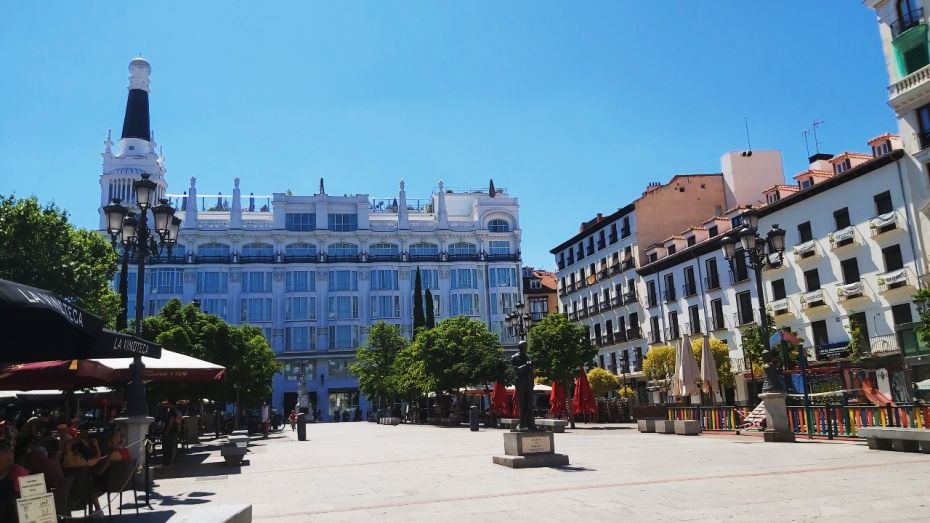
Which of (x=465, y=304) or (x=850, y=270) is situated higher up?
(x=465, y=304)

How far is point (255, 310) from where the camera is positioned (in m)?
72.0

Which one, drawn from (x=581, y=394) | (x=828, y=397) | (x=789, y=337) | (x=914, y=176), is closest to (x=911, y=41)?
(x=914, y=176)

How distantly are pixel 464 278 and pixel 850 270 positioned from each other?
47.2 meters

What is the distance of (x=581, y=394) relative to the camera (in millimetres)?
30781

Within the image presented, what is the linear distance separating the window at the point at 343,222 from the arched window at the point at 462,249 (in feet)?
36.0

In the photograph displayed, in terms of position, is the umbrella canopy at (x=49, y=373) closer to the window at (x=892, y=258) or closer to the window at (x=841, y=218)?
the window at (x=892, y=258)

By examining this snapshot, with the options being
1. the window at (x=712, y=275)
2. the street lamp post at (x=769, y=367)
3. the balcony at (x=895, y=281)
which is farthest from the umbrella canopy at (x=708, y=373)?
the window at (x=712, y=275)

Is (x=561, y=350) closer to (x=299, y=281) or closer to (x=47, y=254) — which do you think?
(x=47, y=254)

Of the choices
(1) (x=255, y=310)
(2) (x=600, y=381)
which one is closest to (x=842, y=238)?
(2) (x=600, y=381)

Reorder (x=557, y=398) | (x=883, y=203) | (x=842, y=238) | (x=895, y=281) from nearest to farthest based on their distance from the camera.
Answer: (x=895, y=281), (x=883, y=203), (x=557, y=398), (x=842, y=238)

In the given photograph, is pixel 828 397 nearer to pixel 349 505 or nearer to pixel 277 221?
pixel 349 505

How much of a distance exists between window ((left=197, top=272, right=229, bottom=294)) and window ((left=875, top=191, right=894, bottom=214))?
2354 inches

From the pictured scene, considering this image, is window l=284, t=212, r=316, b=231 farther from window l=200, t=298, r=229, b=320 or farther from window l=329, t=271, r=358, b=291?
window l=200, t=298, r=229, b=320

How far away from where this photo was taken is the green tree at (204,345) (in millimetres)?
22469
